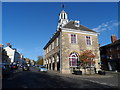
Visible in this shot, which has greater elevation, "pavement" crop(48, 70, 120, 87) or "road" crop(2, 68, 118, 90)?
"road" crop(2, 68, 118, 90)

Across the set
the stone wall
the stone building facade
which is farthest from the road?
the stone building facade

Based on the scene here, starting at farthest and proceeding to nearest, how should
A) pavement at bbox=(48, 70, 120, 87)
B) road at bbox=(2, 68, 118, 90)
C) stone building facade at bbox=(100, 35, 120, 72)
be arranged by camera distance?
stone building facade at bbox=(100, 35, 120, 72)
pavement at bbox=(48, 70, 120, 87)
road at bbox=(2, 68, 118, 90)

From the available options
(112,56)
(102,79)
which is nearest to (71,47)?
(102,79)

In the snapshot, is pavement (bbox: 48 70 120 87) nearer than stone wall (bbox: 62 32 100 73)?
Yes

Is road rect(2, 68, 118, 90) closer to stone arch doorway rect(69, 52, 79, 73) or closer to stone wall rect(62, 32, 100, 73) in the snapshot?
stone wall rect(62, 32, 100, 73)

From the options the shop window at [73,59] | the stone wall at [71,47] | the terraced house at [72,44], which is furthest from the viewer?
the shop window at [73,59]

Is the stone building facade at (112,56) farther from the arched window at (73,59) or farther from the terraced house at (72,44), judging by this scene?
the arched window at (73,59)

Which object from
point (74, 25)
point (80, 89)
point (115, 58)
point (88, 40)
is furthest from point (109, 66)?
point (80, 89)

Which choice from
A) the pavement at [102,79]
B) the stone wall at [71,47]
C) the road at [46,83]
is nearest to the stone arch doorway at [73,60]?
the stone wall at [71,47]

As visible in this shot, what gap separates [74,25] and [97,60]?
10.1 meters

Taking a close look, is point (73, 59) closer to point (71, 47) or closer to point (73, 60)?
point (73, 60)

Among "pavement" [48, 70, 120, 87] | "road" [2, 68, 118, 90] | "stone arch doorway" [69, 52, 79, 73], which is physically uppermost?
"stone arch doorway" [69, 52, 79, 73]

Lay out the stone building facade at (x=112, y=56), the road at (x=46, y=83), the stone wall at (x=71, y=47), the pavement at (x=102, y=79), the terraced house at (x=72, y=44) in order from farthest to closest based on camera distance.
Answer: the stone building facade at (x=112, y=56), the terraced house at (x=72, y=44), the stone wall at (x=71, y=47), the pavement at (x=102, y=79), the road at (x=46, y=83)

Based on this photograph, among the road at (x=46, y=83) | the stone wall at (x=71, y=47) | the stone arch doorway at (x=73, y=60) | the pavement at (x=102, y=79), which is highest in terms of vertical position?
the stone wall at (x=71, y=47)
